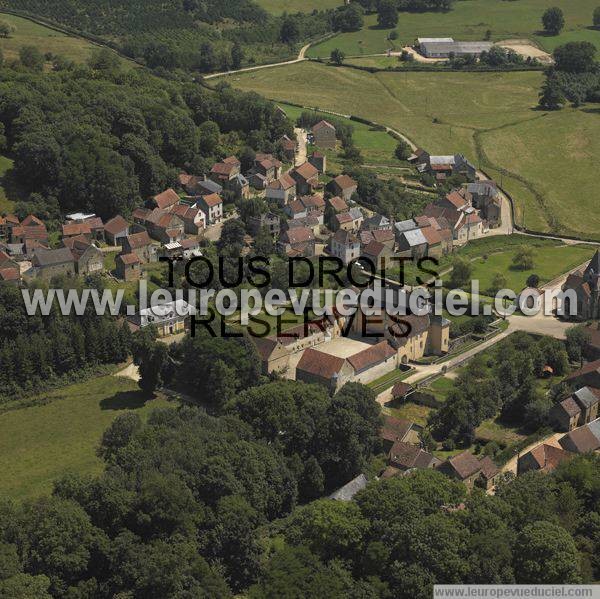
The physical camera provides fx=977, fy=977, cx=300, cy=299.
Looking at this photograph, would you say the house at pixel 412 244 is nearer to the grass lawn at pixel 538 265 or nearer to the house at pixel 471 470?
the grass lawn at pixel 538 265

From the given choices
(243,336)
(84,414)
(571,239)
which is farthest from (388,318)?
(571,239)

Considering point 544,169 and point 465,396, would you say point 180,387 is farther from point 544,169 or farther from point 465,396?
point 544,169

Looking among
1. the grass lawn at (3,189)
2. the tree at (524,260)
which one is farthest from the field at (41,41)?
the tree at (524,260)

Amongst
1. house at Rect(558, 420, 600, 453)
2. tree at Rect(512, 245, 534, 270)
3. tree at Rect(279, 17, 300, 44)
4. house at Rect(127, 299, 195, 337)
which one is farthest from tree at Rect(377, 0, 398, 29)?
house at Rect(558, 420, 600, 453)

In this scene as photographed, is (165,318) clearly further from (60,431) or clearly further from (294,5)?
(294,5)

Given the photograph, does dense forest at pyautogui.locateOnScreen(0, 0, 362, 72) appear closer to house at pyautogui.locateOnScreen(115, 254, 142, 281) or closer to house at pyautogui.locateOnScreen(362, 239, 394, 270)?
house at pyautogui.locateOnScreen(362, 239, 394, 270)

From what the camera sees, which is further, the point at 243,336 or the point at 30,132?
the point at 30,132

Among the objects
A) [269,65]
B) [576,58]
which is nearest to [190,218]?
[269,65]
